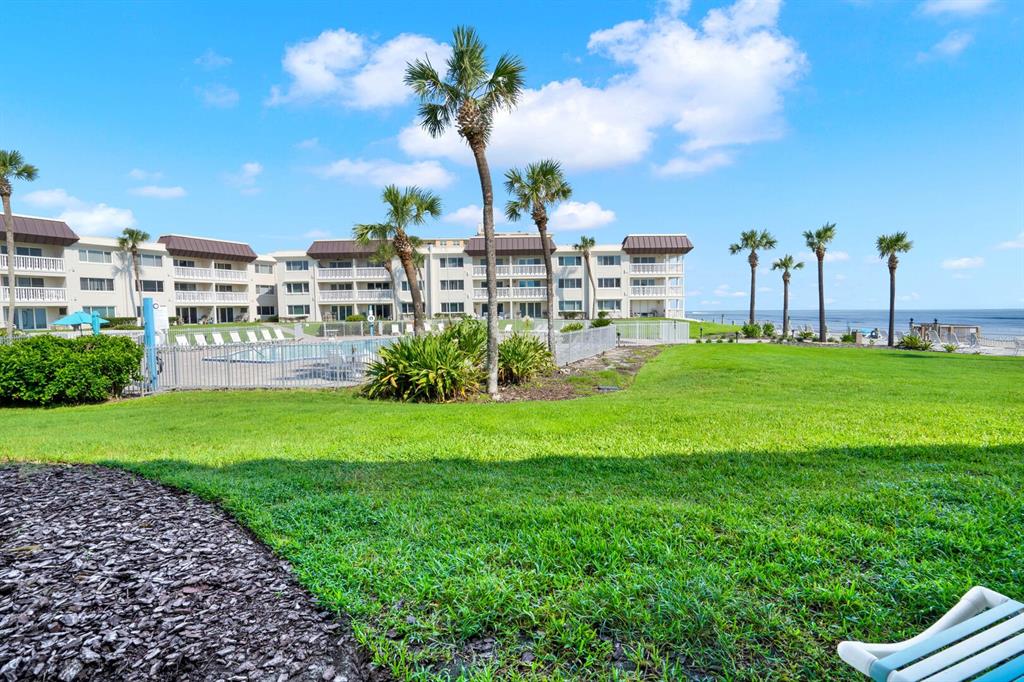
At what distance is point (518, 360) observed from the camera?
1680 cm

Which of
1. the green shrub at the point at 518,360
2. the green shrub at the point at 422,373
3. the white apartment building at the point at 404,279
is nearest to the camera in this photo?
the green shrub at the point at 422,373

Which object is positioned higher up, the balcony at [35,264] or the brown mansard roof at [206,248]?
the brown mansard roof at [206,248]

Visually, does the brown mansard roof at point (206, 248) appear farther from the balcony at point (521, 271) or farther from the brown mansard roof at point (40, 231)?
the balcony at point (521, 271)

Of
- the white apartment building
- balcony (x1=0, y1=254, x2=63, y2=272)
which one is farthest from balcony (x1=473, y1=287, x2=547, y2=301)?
balcony (x1=0, y1=254, x2=63, y2=272)

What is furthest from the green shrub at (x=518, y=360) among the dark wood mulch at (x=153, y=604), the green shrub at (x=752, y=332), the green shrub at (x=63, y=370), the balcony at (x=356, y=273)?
the balcony at (x=356, y=273)

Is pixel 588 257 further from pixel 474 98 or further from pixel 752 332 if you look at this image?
pixel 474 98

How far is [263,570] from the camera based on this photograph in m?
3.55

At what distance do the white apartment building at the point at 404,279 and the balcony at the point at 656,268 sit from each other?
10 cm

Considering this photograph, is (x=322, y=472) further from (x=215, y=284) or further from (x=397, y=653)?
(x=215, y=284)

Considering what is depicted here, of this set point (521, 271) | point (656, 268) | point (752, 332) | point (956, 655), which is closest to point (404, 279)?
point (521, 271)

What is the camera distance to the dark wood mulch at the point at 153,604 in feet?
8.69

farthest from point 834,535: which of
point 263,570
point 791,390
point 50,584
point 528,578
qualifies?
point 791,390

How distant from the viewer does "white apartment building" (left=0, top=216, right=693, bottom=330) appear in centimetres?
5488

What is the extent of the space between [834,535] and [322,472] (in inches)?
181
